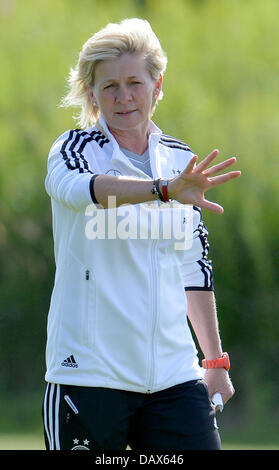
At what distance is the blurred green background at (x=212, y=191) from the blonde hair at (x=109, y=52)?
6473 mm

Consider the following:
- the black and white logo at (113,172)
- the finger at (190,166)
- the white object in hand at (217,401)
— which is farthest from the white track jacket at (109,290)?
the finger at (190,166)

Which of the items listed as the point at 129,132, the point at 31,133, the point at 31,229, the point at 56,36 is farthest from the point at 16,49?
the point at 129,132

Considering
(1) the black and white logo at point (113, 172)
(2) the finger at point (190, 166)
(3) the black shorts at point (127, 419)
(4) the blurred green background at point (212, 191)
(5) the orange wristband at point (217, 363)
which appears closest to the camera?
(2) the finger at point (190, 166)

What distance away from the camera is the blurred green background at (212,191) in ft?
33.3

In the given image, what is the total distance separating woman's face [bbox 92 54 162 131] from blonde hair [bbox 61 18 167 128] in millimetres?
27

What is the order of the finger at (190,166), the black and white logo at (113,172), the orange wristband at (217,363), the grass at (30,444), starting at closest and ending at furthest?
the finger at (190,166)
the black and white logo at (113,172)
the orange wristband at (217,363)
the grass at (30,444)

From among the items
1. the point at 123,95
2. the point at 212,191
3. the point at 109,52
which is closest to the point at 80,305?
the point at 123,95

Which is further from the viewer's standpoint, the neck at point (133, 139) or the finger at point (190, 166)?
the neck at point (133, 139)

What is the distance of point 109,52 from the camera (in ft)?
9.88

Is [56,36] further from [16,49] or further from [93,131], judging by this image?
[93,131]

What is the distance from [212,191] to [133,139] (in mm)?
6880

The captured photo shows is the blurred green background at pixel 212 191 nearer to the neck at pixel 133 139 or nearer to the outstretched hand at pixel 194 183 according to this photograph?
the neck at pixel 133 139

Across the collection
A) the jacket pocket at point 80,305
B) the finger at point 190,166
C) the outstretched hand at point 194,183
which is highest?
the finger at point 190,166

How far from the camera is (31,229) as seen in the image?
10.7 metres
